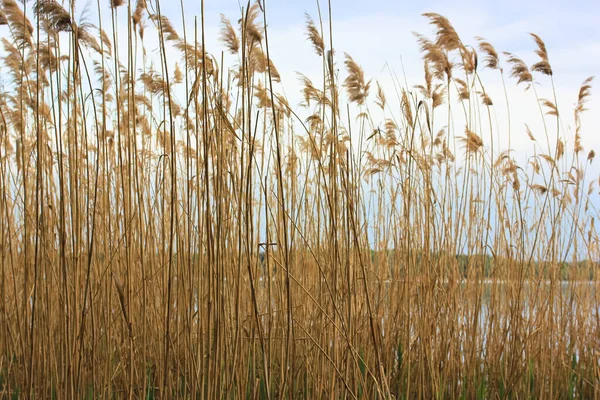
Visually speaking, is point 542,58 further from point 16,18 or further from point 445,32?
point 16,18

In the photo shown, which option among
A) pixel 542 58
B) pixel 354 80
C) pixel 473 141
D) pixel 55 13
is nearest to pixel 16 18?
pixel 55 13

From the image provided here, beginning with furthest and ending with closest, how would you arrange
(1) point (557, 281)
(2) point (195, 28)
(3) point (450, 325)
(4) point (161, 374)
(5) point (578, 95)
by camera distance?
(5) point (578, 95) < (1) point (557, 281) < (3) point (450, 325) < (4) point (161, 374) < (2) point (195, 28)

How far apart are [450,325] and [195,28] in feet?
4.65

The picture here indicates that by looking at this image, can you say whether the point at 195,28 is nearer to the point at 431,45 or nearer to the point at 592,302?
the point at 431,45

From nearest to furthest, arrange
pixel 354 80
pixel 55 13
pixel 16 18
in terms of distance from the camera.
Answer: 1. pixel 55 13
2. pixel 16 18
3. pixel 354 80

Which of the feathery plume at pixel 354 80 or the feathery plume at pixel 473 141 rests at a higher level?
the feathery plume at pixel 354 80

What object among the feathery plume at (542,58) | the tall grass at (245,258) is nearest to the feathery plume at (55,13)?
the tall grass at (245,258)

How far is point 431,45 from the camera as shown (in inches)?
89.6

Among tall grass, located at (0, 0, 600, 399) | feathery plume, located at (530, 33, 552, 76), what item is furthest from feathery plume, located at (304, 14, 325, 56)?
feathery plume, located at (530, 33, 552, 76)

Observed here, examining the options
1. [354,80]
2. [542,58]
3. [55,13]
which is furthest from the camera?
[542,58]

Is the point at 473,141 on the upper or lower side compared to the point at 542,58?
lower

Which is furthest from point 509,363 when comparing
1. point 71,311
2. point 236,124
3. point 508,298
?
point 71,311

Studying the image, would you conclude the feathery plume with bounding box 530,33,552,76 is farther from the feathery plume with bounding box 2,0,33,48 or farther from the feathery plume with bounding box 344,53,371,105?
the feathery plume with bounding box 2,0,33,48

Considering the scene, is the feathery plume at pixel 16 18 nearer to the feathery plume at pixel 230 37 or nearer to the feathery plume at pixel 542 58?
the feathery plume at pixel 230 37
